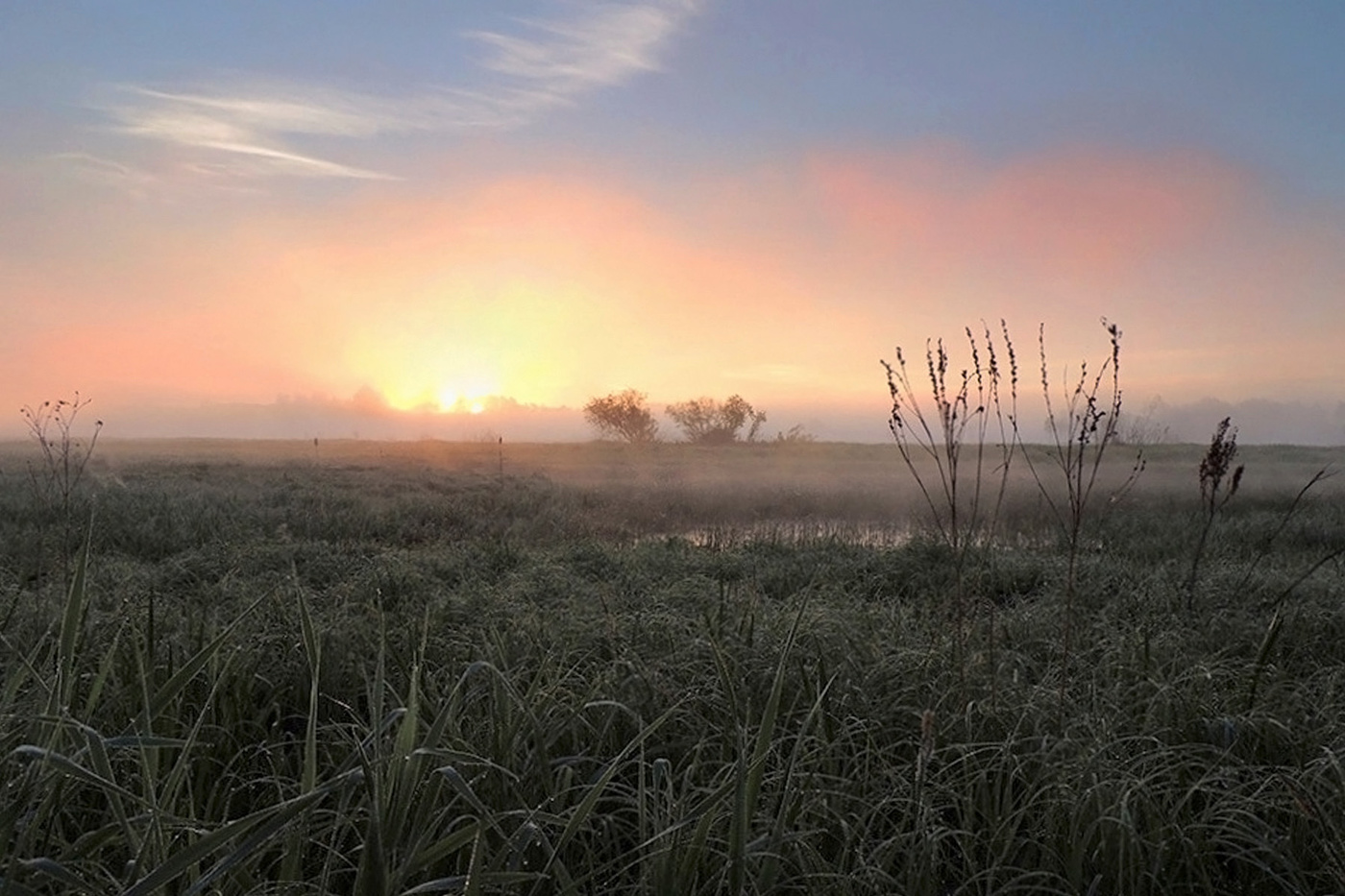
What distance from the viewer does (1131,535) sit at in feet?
43.6

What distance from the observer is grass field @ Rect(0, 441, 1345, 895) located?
2.17 meters

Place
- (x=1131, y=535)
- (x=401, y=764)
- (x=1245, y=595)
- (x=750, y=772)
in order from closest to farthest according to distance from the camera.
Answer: (x=750, y=772) < (x=401, y=764) < (x=1245, y=595) < (x=1131, y=535)

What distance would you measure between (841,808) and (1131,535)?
12174 mm

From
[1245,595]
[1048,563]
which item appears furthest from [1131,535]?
[1245,595]

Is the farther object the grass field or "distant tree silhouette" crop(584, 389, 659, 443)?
"distant tree silhouette" crop(584, 389, 659, 443)

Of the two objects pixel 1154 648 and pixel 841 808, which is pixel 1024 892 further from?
pixel 1154 648

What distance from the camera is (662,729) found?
3730mm

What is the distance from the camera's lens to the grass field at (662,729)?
2.17m

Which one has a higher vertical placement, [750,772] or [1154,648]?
[750,772]

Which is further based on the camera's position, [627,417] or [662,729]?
[627,417]

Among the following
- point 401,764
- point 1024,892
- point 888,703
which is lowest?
point 1024,892

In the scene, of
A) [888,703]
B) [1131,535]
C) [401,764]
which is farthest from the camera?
[1131,535]

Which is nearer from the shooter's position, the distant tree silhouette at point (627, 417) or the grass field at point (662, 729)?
the grass field at point (662, 729)

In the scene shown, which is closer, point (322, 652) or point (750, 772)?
point (750, 772)
